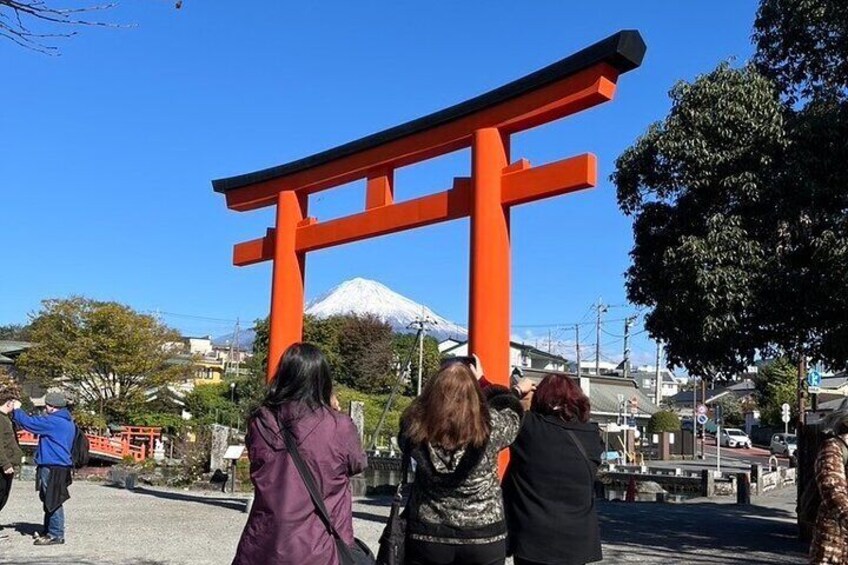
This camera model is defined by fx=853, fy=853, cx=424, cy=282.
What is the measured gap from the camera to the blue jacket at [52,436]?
28.0 ft

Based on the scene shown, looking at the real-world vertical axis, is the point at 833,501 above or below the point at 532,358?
below

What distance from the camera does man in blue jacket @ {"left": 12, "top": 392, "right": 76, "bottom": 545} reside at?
8.45 metres

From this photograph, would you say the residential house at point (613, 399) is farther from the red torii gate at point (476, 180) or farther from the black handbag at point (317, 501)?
the black handbag at point (317, 501)

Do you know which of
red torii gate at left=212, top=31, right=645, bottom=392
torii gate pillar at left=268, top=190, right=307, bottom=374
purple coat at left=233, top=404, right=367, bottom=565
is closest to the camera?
purple coat at left=233, top=404, right=367, bottom=565

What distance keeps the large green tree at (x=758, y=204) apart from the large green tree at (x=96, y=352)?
28.8 metres

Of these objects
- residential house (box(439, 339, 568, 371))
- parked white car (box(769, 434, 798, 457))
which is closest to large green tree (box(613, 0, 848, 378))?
parked white car (box(769, 434, 798, 457))

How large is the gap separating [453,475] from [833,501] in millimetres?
1746

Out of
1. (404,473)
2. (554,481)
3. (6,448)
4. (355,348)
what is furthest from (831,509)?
(355,348)

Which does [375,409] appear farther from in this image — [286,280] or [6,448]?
[6,448]

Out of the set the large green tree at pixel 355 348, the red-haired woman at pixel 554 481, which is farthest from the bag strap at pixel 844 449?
the large green tree at pixel 355 348

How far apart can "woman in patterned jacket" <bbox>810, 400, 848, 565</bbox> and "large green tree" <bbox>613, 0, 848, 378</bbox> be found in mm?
4550

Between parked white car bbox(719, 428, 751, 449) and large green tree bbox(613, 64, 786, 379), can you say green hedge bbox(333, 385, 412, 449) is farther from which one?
large green tree bbox(613, 64, 786, 379)

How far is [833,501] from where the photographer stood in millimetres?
3859

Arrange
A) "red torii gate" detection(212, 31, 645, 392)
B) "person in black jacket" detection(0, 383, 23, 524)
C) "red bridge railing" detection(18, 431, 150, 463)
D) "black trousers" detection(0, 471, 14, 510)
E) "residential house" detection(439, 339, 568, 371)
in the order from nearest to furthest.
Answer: "person in black jacket" detection(0, 383, 23, 524)
"black trousers" detection(0, 471, 14, 510)
"red torii gate" detection(212, 31, 645, 392)
"red bridge railing" detection(18, 431, 150, 463)
"residential house" detection(439, 339, 568, 371)
